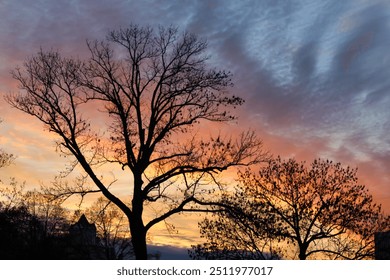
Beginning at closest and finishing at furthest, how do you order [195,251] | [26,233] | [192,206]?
[192,206]
[195,251]
[26,233]

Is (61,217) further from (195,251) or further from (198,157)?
(198,157)

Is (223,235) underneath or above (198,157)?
underneath

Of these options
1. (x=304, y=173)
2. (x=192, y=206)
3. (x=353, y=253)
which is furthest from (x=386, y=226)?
(x=192, y=206)

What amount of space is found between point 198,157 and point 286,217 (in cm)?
1074

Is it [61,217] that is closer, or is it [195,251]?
[195,251]

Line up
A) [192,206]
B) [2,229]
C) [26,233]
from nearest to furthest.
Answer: [192,206]
[2,229]
[26,233]

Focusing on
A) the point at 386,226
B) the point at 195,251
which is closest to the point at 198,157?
the point at 195,251

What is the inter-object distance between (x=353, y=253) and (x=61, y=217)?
3640cm

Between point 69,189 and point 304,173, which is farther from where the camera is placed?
point 304,173

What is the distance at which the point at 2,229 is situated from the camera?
4719cm
